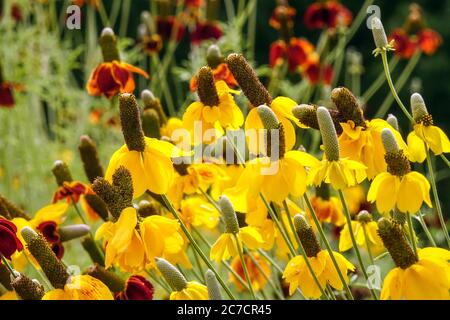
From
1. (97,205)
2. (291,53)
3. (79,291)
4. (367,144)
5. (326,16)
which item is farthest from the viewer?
(326,16)

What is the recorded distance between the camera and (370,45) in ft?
19.8

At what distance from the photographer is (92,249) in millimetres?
1161

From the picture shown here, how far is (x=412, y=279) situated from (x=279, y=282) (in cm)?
65

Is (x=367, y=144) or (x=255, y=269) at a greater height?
(x=367, y=144)

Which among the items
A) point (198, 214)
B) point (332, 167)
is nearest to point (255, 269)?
point (198, 214)

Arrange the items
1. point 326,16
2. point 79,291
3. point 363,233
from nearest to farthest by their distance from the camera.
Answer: point 79,291 < point 363,233 < point 326,16

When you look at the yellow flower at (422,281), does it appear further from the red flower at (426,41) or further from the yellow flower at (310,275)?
the red flower at (426,41)

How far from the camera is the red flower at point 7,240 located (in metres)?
0.95

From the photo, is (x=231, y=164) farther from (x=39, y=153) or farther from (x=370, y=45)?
(x=370, y=45)

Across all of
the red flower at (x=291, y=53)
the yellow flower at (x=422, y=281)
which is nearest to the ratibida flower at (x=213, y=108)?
the yellow flower at (x=422, y=281)

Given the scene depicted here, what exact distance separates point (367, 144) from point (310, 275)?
0.16 meters

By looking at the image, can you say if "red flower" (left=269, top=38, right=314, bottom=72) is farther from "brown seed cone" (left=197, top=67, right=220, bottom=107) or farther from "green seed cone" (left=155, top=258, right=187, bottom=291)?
"green seed cone" (left=155, top=258, right=187, bottom=291)

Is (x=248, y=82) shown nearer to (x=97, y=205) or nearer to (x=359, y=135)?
(x=359, y=135)
